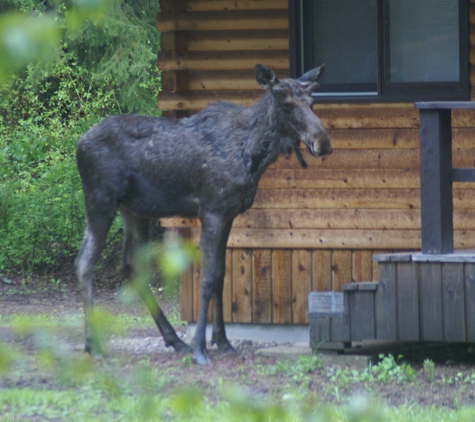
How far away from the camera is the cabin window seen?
764 cm

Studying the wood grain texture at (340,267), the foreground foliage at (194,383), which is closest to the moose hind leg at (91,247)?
the foreground foliage at (194,383)

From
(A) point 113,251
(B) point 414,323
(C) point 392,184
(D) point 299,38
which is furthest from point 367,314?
(A) point 113,251

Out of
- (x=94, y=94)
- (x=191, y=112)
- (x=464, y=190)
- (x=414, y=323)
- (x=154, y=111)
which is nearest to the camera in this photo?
(x=414, y=323)

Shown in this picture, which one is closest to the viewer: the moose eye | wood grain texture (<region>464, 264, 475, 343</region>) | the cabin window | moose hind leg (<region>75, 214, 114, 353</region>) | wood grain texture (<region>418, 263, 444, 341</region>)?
wood grain texture (<region>464, 264, 475, 343</region>)

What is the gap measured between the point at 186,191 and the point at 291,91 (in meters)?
1.22

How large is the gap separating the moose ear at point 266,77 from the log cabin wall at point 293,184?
1.31 metres

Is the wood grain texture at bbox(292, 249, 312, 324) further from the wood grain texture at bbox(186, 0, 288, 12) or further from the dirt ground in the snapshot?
the wood grain texture at bbox(186, 0, 288, 12)

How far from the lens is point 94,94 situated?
17.8 m

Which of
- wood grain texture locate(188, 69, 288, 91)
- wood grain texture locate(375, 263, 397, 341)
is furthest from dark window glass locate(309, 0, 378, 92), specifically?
wood grain texture locate(375, 263, 397, 341)

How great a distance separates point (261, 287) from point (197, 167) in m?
1.70

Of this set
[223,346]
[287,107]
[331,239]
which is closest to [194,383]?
[287,107]

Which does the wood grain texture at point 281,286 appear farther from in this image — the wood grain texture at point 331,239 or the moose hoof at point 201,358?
the moose hoof at point 201,358

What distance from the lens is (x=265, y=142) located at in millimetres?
6855

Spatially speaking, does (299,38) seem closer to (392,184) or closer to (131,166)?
(392,184)
